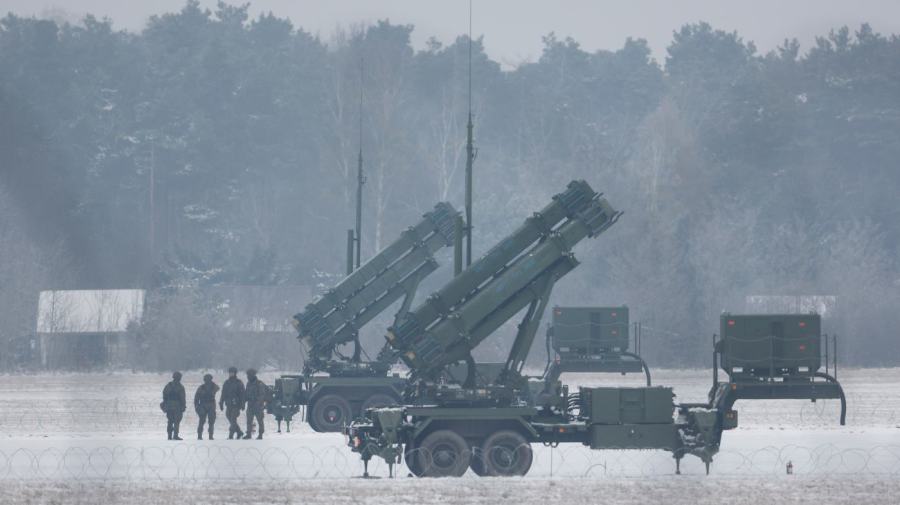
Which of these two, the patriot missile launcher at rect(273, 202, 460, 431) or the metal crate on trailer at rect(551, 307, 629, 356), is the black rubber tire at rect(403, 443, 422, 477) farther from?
the metal crate on trailer at rect(551, 307, 629, 356)

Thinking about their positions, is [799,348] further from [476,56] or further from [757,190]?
[476,56]

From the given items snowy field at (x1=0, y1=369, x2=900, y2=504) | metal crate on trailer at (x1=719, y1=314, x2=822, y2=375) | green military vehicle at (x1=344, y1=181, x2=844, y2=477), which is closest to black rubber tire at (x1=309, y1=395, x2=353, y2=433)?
snowy field at (x1=0, y1=369, x2=900, y2=504)

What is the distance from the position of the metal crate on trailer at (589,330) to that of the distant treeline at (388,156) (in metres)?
45.0

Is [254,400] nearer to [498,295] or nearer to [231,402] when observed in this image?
[231,402]

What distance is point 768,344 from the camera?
30.4 metres

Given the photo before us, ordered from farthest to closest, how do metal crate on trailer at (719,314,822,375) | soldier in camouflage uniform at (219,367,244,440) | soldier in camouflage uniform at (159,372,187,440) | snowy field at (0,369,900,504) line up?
soldier in camouflage uniform at (219,367,244,440)
soldier in camouflage uniform at (159,372,187,440)
metal crate on trailer at (719,314,822,375)
snowy field at (0,369,900,504)

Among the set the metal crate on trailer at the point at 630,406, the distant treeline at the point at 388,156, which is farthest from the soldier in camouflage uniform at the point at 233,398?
the distant treeline at the point at 388,156

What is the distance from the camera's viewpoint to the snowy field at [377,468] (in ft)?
83.8

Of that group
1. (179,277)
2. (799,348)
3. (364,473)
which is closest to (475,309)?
(364,473)

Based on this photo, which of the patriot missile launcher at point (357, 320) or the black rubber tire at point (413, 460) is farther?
the patriot missile launcher at point (357, 320)

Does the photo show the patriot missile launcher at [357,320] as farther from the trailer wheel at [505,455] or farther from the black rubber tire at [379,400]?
the trailer wheel at [505,455]

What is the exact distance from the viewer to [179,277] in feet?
309

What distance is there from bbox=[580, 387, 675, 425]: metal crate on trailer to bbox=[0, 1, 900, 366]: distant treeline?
189 feet

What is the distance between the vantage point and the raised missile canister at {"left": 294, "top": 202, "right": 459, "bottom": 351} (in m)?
41.1
